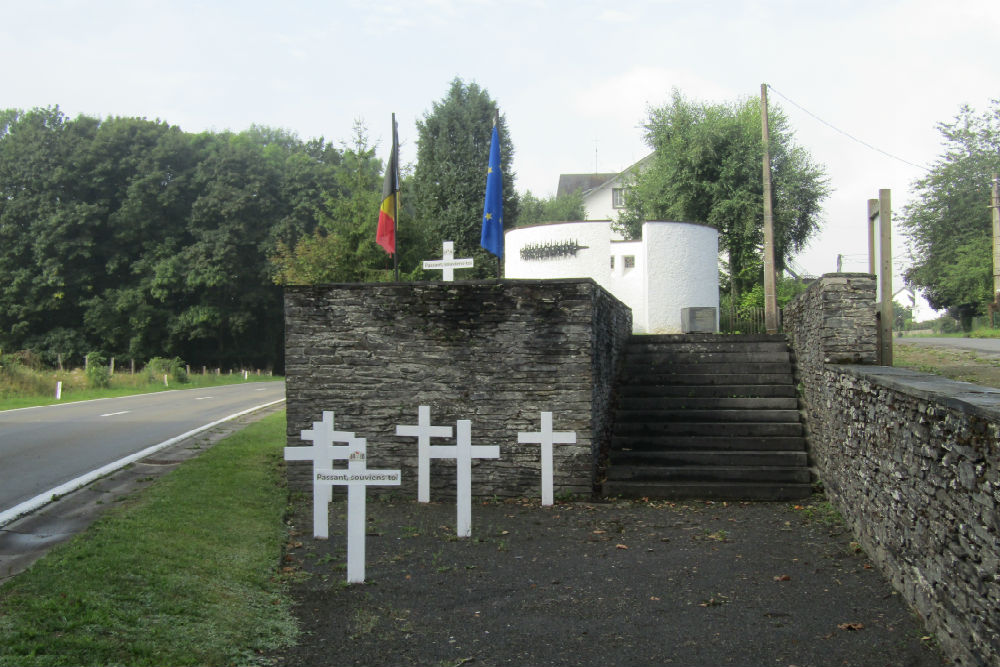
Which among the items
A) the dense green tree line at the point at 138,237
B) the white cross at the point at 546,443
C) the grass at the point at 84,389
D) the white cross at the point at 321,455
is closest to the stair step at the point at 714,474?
the white cross at the point at 546,443

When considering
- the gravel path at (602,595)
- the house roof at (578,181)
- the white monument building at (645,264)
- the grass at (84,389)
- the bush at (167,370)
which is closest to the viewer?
the gravel path at (602,595)

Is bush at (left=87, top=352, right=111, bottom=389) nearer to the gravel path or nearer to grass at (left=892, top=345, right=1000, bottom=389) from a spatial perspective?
the gravel path

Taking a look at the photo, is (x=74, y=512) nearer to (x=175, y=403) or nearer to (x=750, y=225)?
(x=175, y=403)

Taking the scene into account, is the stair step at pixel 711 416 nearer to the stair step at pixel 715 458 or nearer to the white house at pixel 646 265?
the stair step at pixel 715 458

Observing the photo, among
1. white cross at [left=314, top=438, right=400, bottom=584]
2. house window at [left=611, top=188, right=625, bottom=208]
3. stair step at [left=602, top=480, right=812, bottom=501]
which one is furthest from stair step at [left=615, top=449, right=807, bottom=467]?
house window at [left=611, top=188, right=625, bottom=208]

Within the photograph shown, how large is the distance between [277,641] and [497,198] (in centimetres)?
785

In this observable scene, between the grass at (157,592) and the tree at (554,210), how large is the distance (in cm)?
5230

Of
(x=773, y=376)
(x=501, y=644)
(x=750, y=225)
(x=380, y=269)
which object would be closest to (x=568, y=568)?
(x=501, y=644)

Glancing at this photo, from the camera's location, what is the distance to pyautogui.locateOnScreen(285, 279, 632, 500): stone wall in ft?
33.8

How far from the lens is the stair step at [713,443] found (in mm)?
11203

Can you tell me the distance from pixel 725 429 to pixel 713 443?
1.34ft

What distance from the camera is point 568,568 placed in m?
7.00

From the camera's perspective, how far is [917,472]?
5.56 m

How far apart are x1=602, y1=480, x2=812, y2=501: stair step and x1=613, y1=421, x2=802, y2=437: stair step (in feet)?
4.22
